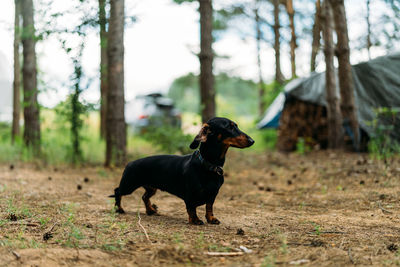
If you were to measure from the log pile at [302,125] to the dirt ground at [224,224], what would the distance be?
3380 mm

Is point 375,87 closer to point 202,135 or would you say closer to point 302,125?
point 302,125

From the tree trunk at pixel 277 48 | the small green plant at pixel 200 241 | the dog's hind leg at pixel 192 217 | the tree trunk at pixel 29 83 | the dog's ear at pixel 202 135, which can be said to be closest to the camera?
the small green plant at pixel 200 241

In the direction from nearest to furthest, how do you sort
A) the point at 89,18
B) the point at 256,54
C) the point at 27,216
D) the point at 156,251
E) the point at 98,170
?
1. the point at 156,251
2. the point at 27,216
3. the point at 89,18
4. the point at 98,170
5. the point at 256,54

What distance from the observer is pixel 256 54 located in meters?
21.0

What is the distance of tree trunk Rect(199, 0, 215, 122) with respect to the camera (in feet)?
27.8

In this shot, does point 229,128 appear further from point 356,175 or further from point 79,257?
point 356,175

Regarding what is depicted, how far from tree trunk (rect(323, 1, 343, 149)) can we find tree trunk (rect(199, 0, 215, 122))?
2.78 metres

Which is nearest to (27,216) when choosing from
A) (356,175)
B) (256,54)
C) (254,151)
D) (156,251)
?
(156,251)

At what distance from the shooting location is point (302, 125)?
36.2 feet

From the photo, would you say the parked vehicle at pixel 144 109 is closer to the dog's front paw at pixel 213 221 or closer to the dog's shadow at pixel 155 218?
the dog's shadow at pixel 155 218

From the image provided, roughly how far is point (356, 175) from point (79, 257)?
511cm

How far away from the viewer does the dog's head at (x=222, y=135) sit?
3.64 metres

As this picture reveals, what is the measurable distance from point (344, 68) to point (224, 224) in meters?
6.12

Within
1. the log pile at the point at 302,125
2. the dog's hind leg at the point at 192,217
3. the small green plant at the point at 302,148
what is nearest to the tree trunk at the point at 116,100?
the dog's hind leg at the point at 192,217
